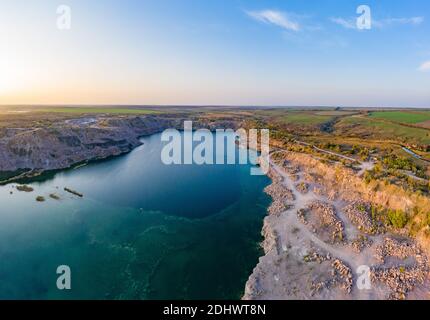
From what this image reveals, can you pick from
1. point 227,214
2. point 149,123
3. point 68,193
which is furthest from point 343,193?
point 149,123

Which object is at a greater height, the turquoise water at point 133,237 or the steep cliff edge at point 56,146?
the steep cliff edge at point 56,146

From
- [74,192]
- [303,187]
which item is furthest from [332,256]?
[74,192]

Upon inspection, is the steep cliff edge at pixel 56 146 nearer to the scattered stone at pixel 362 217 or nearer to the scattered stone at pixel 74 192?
the scattered stone at pixel 74 192

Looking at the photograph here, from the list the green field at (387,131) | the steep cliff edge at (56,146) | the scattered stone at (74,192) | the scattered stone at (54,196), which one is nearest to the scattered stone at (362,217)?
the scattered stone at (74,192)

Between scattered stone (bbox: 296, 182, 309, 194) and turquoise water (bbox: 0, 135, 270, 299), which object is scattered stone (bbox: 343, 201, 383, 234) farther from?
turquoise water (bbox: 0, 135, 270, 299)

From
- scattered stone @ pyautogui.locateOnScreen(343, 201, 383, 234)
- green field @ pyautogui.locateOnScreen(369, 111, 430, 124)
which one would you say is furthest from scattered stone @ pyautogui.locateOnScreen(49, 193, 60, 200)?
green field @ pyautogui.locateOnScreen(369, 111, 430, 124)

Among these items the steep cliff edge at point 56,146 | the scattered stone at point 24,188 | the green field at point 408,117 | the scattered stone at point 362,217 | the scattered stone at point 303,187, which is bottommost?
the scattered stone at point 362,217

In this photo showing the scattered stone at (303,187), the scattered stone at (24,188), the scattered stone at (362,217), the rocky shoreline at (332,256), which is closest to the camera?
the rocky shoreline at (332,256)
